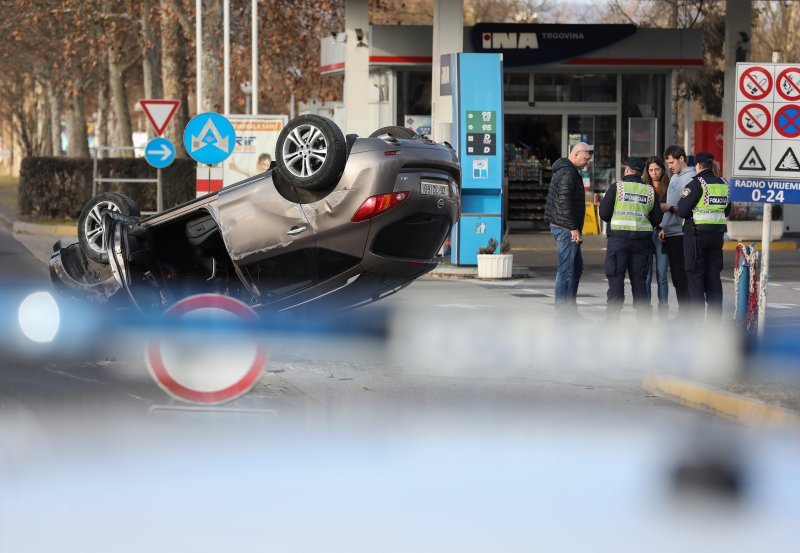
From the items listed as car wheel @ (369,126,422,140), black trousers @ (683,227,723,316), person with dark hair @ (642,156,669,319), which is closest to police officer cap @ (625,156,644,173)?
person with dark hair @ (642,156,669,319)

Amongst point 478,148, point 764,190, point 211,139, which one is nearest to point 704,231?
point 764,190

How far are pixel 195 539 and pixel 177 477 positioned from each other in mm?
1124

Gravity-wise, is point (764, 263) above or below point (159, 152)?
below

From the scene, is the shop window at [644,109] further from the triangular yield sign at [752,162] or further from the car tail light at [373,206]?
the car tail light at [373,206]

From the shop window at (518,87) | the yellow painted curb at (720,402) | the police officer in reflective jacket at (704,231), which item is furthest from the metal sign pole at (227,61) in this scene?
the yellow painted curb at (720,402)

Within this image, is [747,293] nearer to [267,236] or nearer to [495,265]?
[267,236]

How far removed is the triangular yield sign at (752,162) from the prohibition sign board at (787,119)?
0.84ft

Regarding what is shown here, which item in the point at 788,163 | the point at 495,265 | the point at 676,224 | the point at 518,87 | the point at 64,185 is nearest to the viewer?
the point at 788,163

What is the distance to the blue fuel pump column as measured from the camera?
837 inches

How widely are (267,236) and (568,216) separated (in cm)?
472

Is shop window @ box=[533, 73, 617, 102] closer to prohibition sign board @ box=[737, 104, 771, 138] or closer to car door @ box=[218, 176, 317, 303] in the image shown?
→ prohibition sign board @ box=[737, 104, 771, 138]

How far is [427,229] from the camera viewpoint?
1015cm

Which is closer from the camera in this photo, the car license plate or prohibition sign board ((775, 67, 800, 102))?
the car license plate

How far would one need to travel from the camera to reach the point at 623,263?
13.4 m
